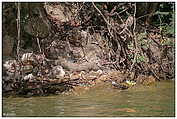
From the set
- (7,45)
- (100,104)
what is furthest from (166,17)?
(100,104)

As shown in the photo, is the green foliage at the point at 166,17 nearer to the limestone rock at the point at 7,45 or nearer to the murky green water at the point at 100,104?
the murky green water at the point at 100,104

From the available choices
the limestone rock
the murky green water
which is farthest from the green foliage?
the limestone rock

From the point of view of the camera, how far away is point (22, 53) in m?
6.74

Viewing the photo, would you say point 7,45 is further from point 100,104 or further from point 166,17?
point 166,17

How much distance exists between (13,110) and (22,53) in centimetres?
225

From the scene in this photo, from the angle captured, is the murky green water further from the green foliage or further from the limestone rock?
the green foliage

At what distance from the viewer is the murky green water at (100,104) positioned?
4527mm

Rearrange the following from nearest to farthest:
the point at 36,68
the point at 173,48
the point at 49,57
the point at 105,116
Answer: the point at 105,116, the point at 36,68, the point at 49,57, the point at 173,48

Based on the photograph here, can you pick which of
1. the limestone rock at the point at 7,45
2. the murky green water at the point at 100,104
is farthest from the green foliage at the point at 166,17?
the limestone rock at the point at 7,45

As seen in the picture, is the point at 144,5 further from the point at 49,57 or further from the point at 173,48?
the point at 49,57

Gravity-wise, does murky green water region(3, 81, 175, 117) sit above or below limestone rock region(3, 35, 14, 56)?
below

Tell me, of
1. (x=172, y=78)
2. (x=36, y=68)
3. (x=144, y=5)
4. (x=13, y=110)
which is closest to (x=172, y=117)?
(x=13, y=110)

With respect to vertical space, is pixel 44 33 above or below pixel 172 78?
above

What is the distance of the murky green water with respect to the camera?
4.53m
